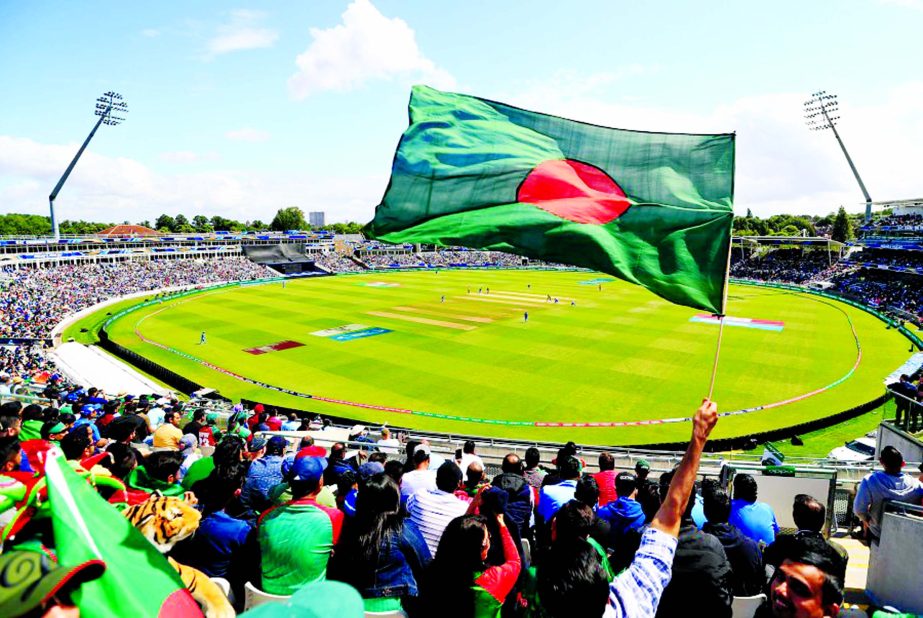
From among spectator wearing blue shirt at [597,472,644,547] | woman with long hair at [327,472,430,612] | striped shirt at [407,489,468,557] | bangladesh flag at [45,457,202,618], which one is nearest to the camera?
bangladesh flag at [45,457,202,618]

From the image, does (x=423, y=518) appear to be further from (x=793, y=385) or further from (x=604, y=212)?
(x=793, y=385)

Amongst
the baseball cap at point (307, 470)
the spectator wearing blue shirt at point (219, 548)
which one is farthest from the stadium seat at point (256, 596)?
the baseball cap at point (307, 470)

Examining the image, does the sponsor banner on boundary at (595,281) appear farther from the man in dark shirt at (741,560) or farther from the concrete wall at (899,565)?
the man in dark shirt at (741,560)

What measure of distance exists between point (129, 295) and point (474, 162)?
67.2 meters

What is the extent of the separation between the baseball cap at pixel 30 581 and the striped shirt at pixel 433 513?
319 centimetres

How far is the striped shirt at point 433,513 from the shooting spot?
4.50 metres

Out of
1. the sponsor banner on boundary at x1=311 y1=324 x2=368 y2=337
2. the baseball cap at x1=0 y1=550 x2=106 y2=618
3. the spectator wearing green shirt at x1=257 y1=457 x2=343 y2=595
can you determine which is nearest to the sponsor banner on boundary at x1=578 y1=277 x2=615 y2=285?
the sponsor banner on boundary at x1=311 y1=324 x2=368 y2=337

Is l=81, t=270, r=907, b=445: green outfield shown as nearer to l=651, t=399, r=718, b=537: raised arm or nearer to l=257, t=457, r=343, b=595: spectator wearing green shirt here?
l=257, t=457, r=343, b=595: spectator wearing green shirt

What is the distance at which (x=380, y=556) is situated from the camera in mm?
3559

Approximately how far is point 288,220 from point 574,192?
178 m

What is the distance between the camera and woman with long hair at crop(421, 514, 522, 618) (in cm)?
314

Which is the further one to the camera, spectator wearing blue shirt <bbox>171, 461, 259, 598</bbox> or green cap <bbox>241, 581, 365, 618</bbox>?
spectator wearing blue shirt <bbox>171, 461, 259, 598</bbox>

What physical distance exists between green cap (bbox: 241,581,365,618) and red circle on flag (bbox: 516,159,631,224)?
5627mm

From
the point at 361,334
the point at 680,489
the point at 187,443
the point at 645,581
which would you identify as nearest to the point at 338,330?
the point at 361,334
